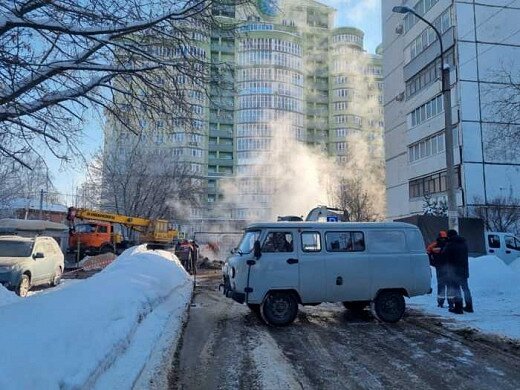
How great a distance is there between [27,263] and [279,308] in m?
7.69

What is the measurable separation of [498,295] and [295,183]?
127 feet

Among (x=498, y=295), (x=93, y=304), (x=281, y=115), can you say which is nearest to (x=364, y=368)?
(x=93, y=304)

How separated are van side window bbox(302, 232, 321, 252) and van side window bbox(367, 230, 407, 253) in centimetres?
106

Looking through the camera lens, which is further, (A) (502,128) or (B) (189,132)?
(A) (502,128)

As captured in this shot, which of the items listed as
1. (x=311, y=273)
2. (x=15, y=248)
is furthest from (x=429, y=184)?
(x=15, y=248)

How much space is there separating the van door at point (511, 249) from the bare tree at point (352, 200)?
21841 millimetres

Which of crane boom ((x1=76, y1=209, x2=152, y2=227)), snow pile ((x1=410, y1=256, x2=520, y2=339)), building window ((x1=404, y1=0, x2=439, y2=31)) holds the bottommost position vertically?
snow pile ((x1=410, y1=256, x2=520, y2=339))

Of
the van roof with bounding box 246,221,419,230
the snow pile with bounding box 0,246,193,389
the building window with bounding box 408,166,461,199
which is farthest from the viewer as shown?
the building window with bounding box 408,166,461,199

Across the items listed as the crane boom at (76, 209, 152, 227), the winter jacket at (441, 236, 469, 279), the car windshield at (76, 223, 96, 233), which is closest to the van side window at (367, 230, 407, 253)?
the winter jacket at (441, 236, 469, 279)

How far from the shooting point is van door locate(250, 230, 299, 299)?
907 cm

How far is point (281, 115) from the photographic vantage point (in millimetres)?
86000

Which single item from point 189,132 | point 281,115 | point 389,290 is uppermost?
point 281,115

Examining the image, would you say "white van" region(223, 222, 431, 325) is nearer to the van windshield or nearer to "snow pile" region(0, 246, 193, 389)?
the van windshield

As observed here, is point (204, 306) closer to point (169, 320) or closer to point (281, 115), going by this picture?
point (169, 320)
